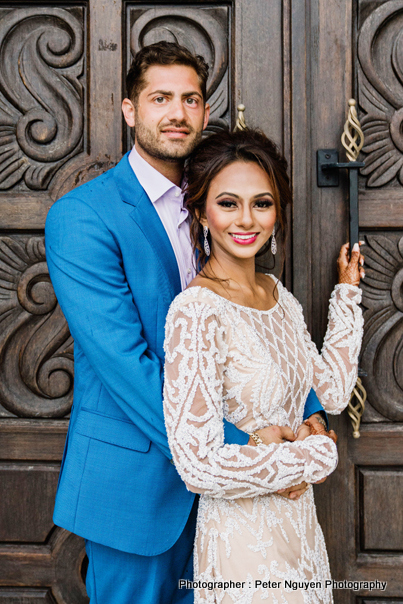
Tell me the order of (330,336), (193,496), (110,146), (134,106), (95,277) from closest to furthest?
(95,277)
(193,496)
(134,106)
(330,336)
(110,146)

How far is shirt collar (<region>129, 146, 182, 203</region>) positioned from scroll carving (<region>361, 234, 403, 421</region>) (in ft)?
2.73

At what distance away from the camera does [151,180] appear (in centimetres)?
155

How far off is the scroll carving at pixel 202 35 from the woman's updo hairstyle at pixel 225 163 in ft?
1.70

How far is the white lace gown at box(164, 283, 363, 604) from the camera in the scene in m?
1.17

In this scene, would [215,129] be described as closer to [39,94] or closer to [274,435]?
[39,94]

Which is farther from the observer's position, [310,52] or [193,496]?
[310,52]

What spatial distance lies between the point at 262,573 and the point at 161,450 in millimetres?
382

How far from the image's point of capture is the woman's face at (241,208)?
1.32 metres

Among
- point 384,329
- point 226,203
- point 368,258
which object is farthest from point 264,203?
point 384,329

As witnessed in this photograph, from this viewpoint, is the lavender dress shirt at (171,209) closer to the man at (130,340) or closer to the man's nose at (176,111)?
the man at (130,340)

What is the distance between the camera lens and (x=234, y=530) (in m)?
1.25

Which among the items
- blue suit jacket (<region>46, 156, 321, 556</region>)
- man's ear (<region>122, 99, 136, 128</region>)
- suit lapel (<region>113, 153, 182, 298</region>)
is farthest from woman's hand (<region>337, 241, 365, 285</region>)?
man's ear (<region>122, 99, 136, 128</region>)

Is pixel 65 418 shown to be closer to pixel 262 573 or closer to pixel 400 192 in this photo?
pixel 262 573

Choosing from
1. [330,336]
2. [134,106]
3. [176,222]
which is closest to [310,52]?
[134,106]
